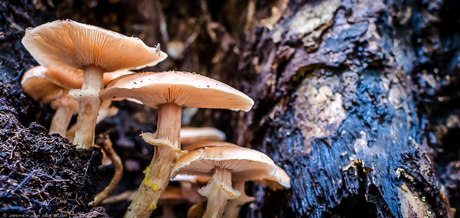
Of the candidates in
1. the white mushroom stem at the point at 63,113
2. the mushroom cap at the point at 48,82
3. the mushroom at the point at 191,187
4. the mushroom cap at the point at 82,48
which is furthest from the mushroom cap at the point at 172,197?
the mushroom cap at the point at 82,48

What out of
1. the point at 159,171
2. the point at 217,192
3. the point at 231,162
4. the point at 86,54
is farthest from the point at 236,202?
the point at 86,54

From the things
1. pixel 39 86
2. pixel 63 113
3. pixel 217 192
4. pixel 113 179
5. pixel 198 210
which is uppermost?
pixel 39 86

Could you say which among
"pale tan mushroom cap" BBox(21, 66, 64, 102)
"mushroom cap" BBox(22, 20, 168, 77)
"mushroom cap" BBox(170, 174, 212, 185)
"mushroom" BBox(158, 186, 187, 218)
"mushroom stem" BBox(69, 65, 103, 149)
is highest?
Result: "mushroom cap" BBox(22, 20, 168, 77)

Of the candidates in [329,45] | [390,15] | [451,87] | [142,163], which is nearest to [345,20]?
[329,45]

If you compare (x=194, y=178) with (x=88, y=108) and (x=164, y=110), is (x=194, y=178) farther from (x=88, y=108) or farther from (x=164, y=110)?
(x=88, y=108)

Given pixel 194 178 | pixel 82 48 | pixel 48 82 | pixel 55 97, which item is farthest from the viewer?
pixel 194 178

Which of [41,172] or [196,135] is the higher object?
[196,135]

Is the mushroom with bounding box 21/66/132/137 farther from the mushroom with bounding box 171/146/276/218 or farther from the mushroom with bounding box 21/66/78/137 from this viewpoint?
the mushroom with bounding box 171/146/276/218

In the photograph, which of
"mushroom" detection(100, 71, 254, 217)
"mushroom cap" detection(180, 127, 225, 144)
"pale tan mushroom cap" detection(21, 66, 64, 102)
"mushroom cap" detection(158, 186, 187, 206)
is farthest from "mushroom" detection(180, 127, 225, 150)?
"pale tan mushroom cap" detection(21, 66, 64, 102)

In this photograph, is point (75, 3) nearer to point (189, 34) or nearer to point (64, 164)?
point (189, 34)
